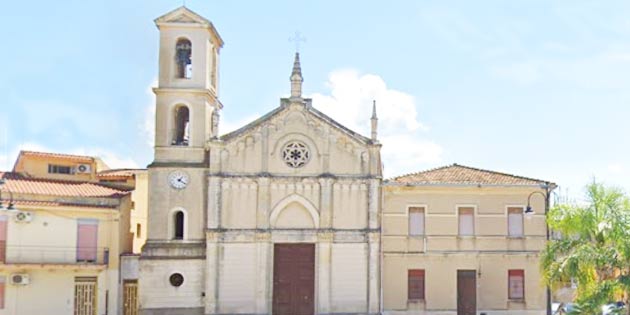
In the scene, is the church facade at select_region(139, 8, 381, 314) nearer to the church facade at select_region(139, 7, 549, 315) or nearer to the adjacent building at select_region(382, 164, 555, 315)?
the church facade at select_region(139, 7, 549, 315)

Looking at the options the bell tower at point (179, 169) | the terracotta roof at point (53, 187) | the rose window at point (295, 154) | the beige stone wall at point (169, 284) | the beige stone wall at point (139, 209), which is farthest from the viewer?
the beige stone wall at point (139, 209)

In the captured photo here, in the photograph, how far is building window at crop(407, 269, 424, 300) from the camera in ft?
130

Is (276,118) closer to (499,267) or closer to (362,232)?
(362,232)

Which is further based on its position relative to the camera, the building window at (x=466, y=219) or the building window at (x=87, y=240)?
the building window at (x=466, y=219)

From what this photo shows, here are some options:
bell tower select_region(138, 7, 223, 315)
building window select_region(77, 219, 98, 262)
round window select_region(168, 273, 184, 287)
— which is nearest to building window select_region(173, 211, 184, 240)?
bell tower select_region(138, 7, 223, 315)

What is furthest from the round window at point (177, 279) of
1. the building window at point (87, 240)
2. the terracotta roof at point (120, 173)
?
the terracotta roof at point (120, 173)

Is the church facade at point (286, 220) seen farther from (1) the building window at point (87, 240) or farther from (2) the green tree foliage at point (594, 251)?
(2) the green tree foliage at point (594, 251)

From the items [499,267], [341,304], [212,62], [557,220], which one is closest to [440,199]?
[499,267]

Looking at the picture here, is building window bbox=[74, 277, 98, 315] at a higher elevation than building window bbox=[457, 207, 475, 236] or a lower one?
lower

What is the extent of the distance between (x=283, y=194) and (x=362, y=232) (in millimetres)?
4296

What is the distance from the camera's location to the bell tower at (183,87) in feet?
129

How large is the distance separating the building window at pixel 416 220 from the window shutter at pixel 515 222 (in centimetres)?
448

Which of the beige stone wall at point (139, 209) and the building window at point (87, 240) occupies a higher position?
the beige stone wall at point (139, 209)

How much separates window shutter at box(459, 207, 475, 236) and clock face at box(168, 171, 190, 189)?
45.5ft
